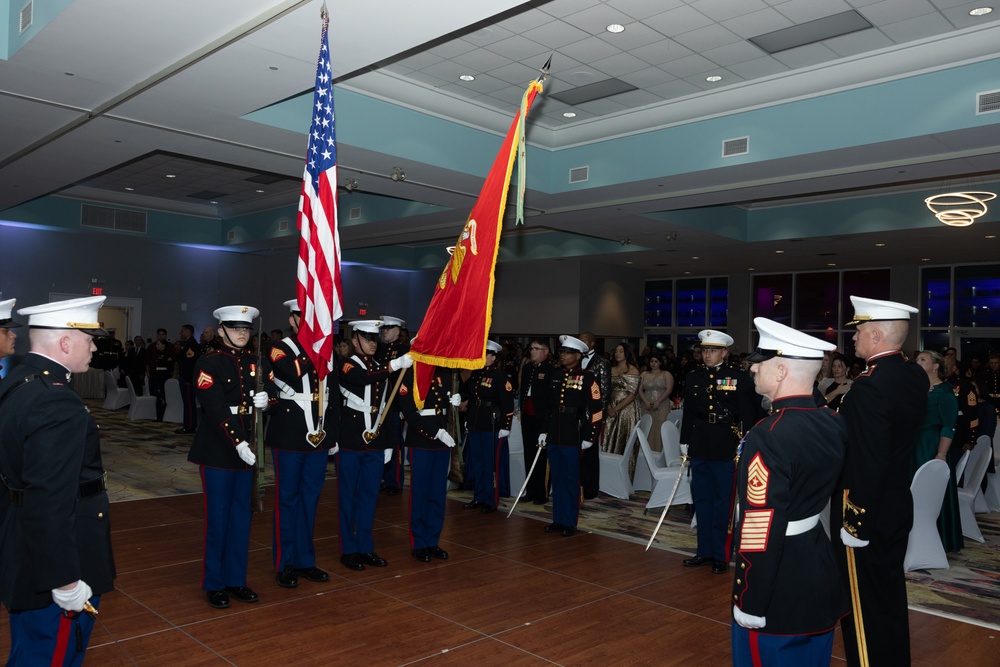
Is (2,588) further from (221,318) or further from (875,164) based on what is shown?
(875,164)

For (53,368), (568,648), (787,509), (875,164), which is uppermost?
(875,164)

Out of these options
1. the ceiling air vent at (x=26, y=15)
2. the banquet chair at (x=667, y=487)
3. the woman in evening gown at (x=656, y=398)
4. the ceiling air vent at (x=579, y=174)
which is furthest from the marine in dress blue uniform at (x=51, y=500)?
the woman in evening gown at (x=656, y=398)

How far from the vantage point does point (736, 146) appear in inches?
322

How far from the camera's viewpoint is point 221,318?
4.82 meters

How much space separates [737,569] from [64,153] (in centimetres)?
912

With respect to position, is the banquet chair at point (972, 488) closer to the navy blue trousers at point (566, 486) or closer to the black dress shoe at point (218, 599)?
the navy blue trousers at point (566, 486)

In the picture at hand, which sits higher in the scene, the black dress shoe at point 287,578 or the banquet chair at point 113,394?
the banquet chair at point 113,394

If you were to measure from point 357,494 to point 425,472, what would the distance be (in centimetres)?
54

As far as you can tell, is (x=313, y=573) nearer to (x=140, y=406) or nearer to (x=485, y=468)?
(x=485, y=468)

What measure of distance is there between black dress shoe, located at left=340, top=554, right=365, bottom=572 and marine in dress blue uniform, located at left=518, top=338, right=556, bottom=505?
2.52 metres

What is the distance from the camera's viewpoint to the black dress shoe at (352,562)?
550 cm

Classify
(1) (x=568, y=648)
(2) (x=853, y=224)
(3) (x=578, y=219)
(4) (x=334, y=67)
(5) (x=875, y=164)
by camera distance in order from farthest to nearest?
1. (2) (x=853, y=224)
2. (3) (x=578, y=219)
3. (5) (x=875, y=164)
4. (4) (x=334, y=67)
5. (1) (x=568, y=648)

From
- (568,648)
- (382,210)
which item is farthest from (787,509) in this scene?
(382,210)

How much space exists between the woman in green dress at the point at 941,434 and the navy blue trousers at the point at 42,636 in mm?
5863
